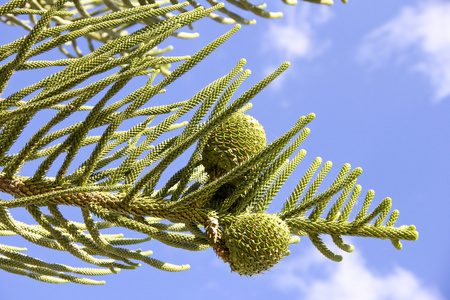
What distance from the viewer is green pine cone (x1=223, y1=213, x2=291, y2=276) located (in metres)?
1.15

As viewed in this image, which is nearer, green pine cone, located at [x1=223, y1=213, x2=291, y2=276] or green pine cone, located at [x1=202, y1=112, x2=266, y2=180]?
green pine cone, located at [x1=223, y1=213, x2=291, y2=276]

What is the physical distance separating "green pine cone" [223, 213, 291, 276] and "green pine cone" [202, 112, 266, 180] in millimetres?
165

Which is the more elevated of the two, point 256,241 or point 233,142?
point 233,142

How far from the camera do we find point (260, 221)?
116 cm

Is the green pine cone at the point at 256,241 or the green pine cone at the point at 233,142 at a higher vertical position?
the green pine cone at the point at 233,142

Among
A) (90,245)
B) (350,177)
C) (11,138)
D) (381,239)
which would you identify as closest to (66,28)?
(11,138)

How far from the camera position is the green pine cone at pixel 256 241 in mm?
1149

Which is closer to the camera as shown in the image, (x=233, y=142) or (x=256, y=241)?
(x=256, y=241)

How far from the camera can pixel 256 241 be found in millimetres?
1150

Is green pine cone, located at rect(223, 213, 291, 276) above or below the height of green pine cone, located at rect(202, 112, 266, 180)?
below

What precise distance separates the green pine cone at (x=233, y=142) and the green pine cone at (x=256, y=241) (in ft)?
0.54

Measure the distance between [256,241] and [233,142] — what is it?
266 mm

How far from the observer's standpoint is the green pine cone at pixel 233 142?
1.28 metres

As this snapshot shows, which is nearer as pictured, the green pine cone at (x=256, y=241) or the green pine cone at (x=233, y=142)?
the green pine cone at (x=256, y=241)
